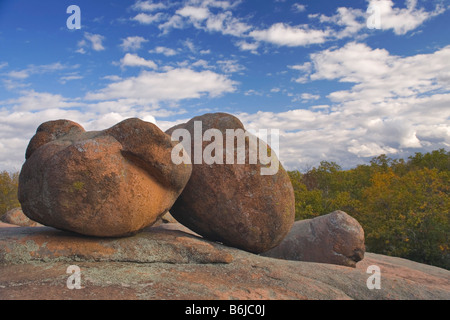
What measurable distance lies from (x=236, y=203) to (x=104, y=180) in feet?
8.26

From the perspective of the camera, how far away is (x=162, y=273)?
533 centimetres

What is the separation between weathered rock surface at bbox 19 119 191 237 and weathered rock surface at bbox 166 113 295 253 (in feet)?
2.40

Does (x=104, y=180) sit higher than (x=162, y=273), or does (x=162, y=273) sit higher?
(x=104, y=180)

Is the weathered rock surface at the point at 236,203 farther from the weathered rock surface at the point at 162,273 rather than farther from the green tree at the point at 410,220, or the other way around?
the green tree at the point at 410,220

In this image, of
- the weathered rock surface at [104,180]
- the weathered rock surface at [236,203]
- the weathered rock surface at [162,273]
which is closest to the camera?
the weathered rock surface at [162,273]

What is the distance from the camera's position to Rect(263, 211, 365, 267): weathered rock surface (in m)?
9.38

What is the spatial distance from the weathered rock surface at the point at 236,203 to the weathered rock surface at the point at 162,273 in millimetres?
413

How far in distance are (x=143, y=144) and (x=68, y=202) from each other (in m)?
1.45

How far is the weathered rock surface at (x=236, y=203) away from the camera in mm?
6875

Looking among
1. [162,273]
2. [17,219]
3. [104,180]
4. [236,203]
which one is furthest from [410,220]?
[17,219]

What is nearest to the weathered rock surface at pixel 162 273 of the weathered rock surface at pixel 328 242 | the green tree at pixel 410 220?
the weathered rock surface at pixel 328 242

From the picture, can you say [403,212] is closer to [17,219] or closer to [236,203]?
[236,203]

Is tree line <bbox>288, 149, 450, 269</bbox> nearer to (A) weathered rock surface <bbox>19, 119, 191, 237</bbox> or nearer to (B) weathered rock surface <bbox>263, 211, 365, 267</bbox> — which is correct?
(B) weathered rock surface <bbox>263, 211, 365, 267</bbox>
